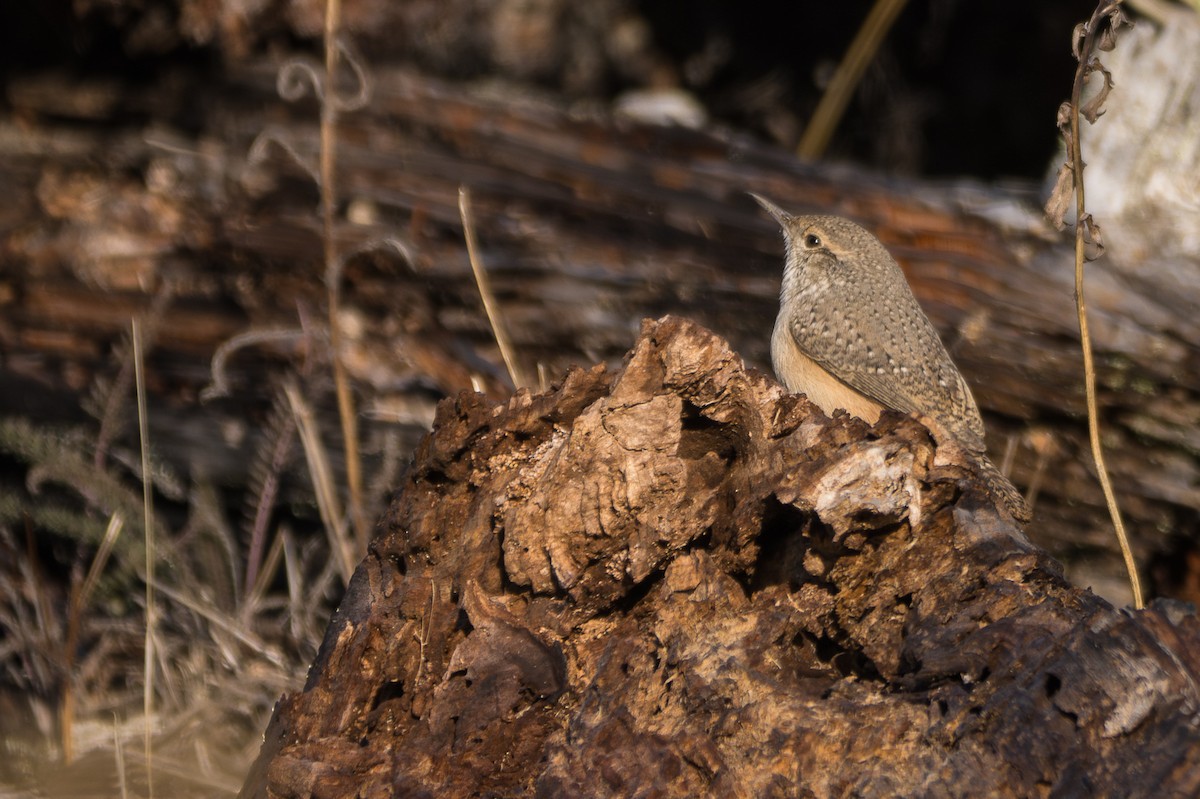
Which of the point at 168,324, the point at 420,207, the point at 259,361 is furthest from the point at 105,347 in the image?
the point at 420,207

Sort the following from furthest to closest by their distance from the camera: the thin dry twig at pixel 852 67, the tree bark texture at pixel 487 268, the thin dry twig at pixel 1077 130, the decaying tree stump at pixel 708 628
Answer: the thin dry twig at pixel 852 67 → the tree bark texture at pixel 487 268 → the thin dry twig at pixel 1077 130 → the decaying tree stump at pixel 708 628

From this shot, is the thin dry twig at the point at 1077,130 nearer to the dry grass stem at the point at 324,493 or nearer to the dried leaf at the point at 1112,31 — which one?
the dried leaf at the point at 1112,31

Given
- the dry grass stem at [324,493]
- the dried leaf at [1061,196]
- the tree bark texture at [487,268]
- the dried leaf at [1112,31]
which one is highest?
the dried leaf at [1112,31]

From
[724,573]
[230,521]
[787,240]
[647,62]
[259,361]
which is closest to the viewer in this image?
[724,573]

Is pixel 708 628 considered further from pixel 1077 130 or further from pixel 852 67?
pixel 852 67

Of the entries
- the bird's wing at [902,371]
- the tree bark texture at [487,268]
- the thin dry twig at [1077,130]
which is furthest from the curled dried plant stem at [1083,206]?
the tree bark texture at [487,268]

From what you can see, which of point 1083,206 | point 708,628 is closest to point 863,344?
point 1083,206

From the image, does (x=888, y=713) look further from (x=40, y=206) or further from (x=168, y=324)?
(x=40, y=206)
